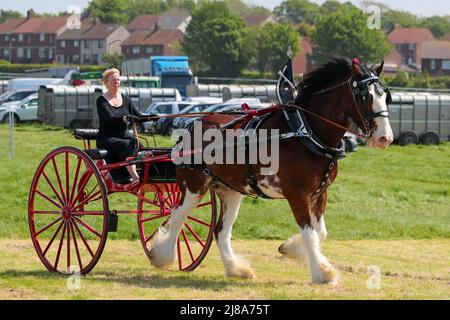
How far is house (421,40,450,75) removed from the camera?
13588 cm

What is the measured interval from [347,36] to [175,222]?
104 m

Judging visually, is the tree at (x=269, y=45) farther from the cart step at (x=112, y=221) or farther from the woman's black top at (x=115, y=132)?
the cart step at (x=112, y=221)

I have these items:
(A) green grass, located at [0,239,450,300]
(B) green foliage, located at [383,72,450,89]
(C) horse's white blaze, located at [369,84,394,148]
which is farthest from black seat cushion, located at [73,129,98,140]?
(B) green foliage, located at [383,72,450,89]

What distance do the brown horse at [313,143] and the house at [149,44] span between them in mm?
125072

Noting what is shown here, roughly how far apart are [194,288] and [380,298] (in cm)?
185

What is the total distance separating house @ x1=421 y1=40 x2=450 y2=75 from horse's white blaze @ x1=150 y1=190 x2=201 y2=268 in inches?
4981

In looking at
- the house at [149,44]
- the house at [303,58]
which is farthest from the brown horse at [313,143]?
the house at [149,44]

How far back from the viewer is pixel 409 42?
6220 inches

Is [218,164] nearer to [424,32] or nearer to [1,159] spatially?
[1,159]

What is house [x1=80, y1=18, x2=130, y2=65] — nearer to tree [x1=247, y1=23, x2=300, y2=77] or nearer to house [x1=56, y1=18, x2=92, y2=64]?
house [x1=56, y1=18, x2=92, y2=64]

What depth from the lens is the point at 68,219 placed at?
1175 centimetres

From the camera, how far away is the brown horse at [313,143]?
1016 cm
